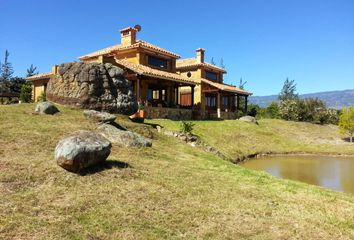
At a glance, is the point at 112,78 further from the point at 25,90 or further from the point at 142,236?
the point at 25,90

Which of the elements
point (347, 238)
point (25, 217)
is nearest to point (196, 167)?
point (347, 238)

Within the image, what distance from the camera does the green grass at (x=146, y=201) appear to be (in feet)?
23.5

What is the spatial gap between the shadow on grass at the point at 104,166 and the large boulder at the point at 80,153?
4.7 inches

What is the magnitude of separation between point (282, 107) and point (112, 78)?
31.5 meters

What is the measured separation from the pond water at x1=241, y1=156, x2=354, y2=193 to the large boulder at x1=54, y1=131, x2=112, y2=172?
9.53 meters

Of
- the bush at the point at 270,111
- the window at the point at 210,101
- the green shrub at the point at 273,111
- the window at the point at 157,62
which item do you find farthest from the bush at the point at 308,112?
the window at the point at 157,62

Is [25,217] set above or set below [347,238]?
above

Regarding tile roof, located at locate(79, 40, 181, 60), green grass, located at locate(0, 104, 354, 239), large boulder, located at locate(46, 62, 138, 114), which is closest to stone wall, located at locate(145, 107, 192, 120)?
tile roof, located at locate(79, 40, 181, 60)

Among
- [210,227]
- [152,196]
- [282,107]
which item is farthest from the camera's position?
[282,107]

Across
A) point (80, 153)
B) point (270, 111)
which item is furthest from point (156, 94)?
point (80, 153)

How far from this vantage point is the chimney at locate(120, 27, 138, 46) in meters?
36.8

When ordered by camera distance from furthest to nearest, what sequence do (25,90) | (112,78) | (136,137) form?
(25,90) → (112,78) → (136,137)

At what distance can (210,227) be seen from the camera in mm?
7562

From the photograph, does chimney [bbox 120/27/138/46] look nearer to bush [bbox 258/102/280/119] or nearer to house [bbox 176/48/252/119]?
house [bbox 176/48/252/119]
